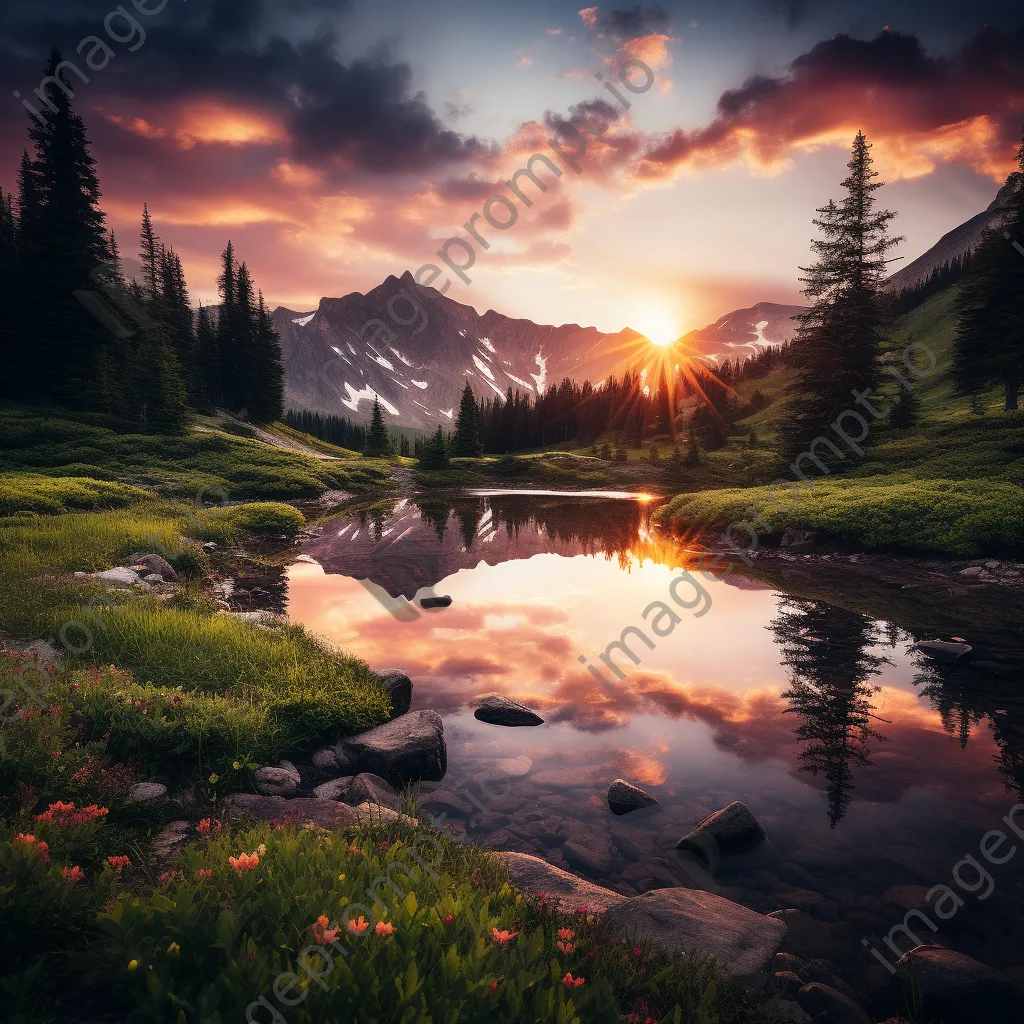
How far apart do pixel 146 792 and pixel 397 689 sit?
4.48 metres

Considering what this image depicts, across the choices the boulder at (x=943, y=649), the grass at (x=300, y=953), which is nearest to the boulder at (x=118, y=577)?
the grass at (x=300, y=953)

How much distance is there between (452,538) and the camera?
30.0m

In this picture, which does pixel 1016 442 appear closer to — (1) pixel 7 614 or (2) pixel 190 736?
(2) pixel 190 736

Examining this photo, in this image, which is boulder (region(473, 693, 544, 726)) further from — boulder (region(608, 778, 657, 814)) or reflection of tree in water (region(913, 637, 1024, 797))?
reflection of tree in water (region(913, 637, 1024, 797))

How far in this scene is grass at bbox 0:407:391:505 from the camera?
3200cm

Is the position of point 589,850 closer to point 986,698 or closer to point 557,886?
point 557,886

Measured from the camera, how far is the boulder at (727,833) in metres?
6.20

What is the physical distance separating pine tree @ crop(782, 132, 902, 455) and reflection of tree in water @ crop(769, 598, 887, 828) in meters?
25.2

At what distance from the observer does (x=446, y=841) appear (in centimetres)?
527

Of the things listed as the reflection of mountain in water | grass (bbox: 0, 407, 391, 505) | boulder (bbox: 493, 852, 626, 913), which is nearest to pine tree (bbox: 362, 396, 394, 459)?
grass (bbox: 0, 407, 391, 505)

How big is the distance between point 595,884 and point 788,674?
24.6ft

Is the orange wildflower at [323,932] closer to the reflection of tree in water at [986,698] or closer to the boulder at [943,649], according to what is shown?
the reflection of tree in water at [986,698]

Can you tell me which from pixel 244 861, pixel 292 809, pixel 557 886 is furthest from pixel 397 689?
pixel 244 861

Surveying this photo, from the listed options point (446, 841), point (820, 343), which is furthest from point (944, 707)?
point (820, 343)
